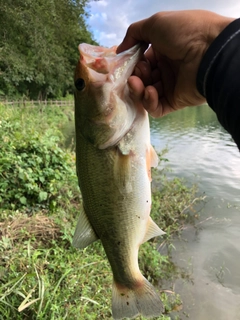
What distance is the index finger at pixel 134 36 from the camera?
181 centimetres

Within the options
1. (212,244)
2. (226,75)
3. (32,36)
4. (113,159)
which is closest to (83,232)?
(113,159)

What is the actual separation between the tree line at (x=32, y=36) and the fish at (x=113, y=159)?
57.7 ft

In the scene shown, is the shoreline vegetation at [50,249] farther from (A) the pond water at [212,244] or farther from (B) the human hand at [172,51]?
(B) the human hand at [172,51]

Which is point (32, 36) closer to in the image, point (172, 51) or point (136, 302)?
point (172, 51)

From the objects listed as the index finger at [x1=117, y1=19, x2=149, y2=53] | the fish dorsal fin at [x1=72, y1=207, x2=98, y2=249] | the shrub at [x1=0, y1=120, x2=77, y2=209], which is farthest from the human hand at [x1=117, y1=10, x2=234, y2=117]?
the shrub at [x1=0, y1=120, x2=77, y2=209]

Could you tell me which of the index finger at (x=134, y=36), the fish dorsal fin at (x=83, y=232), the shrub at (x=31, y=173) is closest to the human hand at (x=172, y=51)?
the index finger at (x=134, y=36)

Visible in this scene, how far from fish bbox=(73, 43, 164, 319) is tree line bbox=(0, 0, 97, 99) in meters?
17.6

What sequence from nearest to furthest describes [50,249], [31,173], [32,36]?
[50,249] < [31,173] < [32,36]

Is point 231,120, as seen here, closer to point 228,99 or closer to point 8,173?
point 228,99

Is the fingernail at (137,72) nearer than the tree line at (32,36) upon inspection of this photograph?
Yes

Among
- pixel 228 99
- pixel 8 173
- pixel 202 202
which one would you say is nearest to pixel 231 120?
pixel 228 99

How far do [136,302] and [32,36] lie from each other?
2003 cm

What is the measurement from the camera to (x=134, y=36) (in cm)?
187

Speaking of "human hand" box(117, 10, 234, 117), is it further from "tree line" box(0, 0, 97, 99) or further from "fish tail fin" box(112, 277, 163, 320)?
"tree line" box(0, 0, 97, 99)
